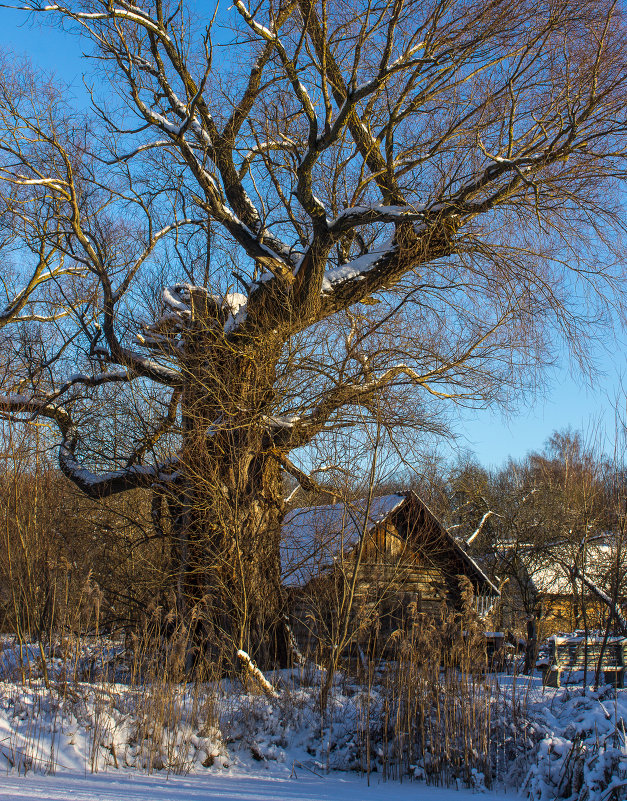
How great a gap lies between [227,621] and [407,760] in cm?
309

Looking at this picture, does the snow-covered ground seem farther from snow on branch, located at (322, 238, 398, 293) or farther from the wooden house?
snow on branch, located at (322, 238, 398, 293)

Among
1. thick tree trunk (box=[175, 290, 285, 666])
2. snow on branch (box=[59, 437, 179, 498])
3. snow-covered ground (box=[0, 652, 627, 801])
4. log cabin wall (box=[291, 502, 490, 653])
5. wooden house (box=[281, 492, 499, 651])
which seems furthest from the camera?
snow on branch (box=[59, 437, 179, 498])

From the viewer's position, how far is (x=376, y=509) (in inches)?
379

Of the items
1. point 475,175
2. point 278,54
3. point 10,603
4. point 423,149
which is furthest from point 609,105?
point 10,603

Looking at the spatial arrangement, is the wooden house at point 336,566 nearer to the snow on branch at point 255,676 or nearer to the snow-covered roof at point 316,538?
the snow-covered roof at point 316,538

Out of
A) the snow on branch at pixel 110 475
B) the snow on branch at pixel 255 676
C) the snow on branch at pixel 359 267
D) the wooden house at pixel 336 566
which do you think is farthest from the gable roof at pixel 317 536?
the snow on branch at pixel 359 267

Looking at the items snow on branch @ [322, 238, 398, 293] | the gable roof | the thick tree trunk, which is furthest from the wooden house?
snow on branch @ [322, 238, 398, 293]

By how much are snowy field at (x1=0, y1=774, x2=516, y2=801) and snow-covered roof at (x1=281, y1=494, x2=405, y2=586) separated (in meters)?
3.17

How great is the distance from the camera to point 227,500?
8195 millimetres

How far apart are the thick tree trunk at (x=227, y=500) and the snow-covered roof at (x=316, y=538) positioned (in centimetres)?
38

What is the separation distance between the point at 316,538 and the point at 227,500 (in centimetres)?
146

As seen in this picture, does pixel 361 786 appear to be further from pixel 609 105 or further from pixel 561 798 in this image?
pixel 609 105

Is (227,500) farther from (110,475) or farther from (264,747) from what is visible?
(264,747)

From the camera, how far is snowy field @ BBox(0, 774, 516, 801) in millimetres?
4699
